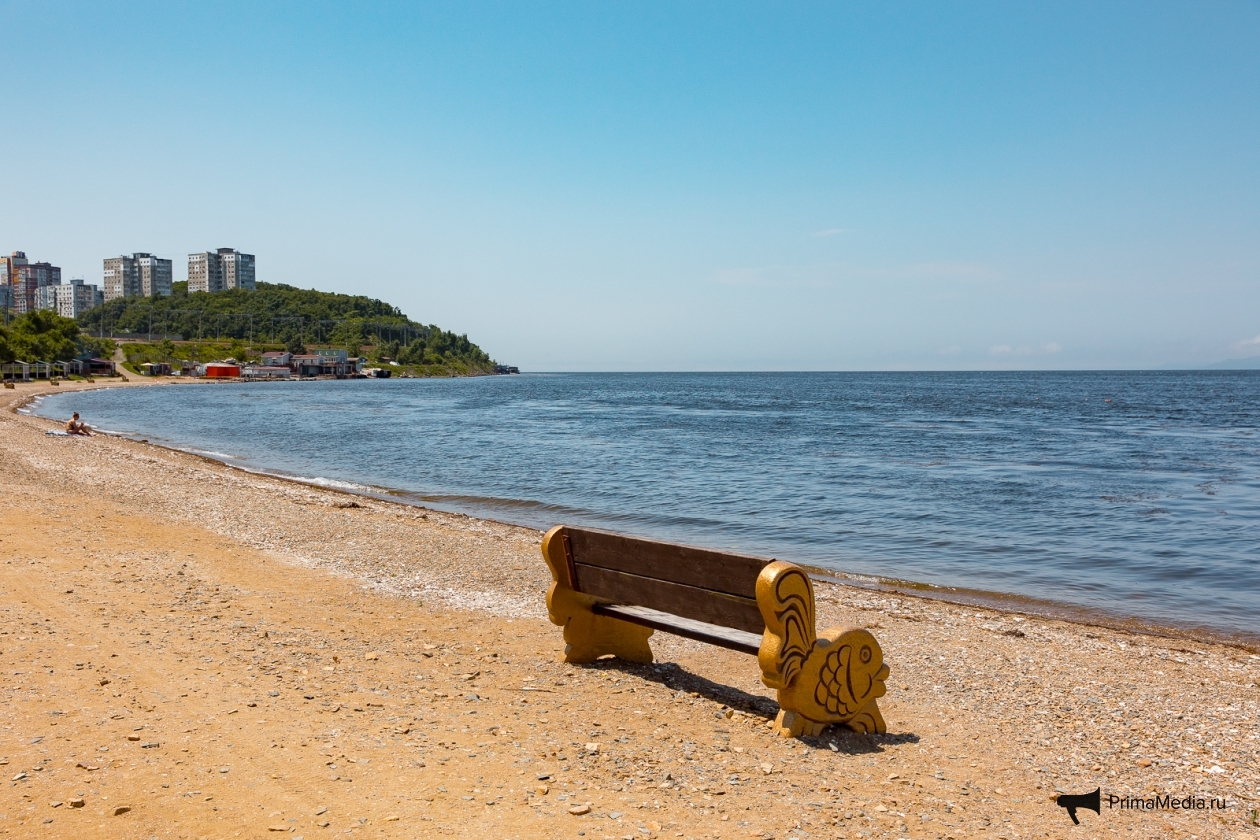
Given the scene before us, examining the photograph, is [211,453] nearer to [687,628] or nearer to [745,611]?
[687,628]

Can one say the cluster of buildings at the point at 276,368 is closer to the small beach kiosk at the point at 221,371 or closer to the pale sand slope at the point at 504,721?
the small beach kiosk at the point at 221,371

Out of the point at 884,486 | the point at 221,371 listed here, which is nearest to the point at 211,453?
the point at 884,486

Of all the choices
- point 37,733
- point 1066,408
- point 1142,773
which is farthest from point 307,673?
point 1066,408

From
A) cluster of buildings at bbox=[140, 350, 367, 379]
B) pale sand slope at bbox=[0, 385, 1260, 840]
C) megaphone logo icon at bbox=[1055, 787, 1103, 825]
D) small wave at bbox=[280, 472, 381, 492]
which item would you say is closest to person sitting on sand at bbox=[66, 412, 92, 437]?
small wave at bbox=[280, 472, 381, 492]

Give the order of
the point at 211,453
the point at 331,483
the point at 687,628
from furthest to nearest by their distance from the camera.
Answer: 1. the point at 211,453
2. the point at 331,483
3. the point at 687,628

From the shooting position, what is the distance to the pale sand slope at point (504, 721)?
4695 millimetres

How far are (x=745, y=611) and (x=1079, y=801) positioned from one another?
235 cm

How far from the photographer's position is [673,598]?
651 centimetres

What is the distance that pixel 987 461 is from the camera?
106 ft

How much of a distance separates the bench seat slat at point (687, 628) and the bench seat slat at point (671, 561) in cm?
38

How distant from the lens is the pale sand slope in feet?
15.4

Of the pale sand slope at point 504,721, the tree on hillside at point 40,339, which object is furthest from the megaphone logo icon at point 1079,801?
the tree on hillside at point 40,339

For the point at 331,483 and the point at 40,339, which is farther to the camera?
the point at 40,339

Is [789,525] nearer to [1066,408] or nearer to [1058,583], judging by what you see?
[1058,583]
